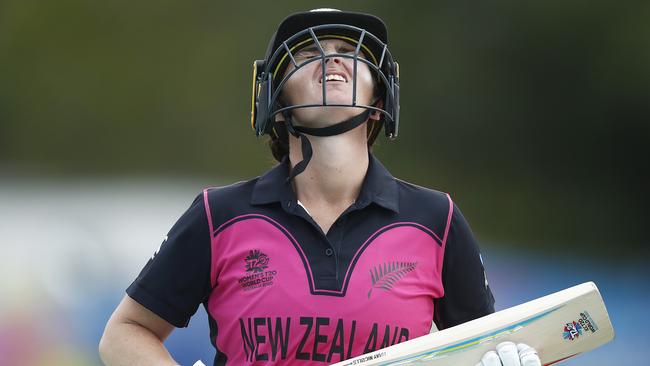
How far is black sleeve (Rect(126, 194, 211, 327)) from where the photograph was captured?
2.02m

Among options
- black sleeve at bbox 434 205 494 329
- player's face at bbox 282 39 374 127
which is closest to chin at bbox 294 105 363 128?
player's face at bbox 282 39 374 127

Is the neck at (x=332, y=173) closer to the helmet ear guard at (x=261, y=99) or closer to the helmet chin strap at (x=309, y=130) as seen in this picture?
the helmet chin strap at (x=309, y=130)

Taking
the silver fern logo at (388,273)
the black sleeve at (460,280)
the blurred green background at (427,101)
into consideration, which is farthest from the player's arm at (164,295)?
the blurred green background at (427,101)

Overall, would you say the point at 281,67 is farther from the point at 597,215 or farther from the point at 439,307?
the point at 597,215

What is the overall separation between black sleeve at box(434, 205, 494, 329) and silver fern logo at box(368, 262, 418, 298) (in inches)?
4.9

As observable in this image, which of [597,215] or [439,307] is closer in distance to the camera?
[439,307]

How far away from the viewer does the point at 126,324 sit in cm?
207

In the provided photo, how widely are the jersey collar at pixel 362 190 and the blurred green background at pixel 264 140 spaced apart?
2168 mm

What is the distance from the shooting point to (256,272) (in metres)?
1.97

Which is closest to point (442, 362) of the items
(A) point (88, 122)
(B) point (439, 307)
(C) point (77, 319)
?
(B) point (439, 307)

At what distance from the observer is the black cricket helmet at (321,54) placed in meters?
2.06

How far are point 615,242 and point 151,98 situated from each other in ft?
9.67

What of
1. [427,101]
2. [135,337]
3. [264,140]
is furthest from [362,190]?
[427,101]


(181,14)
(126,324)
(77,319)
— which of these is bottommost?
(77,319)
